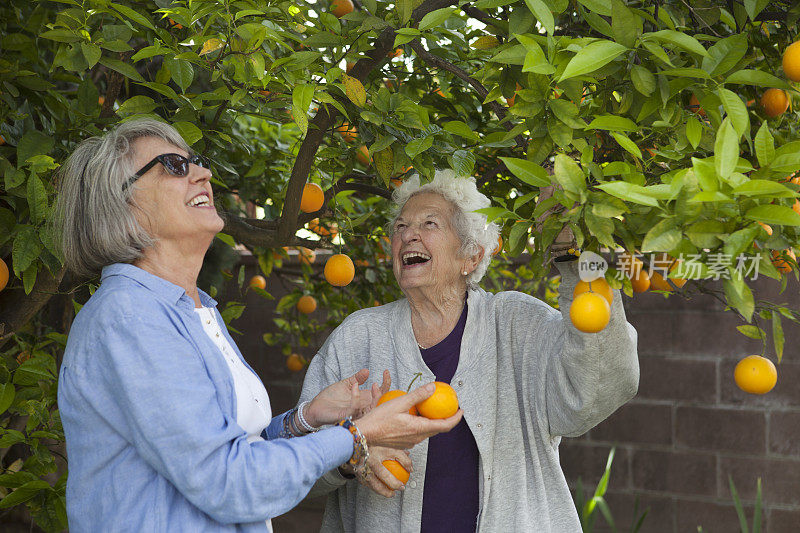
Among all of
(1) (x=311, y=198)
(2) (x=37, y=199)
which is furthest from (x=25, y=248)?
(1) (x=311, y=198)

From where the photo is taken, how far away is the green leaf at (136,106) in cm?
175

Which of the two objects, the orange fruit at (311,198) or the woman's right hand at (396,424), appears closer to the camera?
the woman's right hand at (396,424)

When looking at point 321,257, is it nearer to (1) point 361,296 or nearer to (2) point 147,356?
(1) point 361,296

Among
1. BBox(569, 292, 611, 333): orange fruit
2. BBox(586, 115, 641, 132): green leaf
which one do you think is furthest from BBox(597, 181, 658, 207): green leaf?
BBox(569, 292, 611, 333): orange fruit

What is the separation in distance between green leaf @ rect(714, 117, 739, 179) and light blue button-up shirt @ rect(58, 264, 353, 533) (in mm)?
763

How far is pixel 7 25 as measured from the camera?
2432mm

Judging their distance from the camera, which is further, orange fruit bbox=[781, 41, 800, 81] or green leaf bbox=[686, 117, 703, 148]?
orange fruit bbox=[781, 41, 800, 81]

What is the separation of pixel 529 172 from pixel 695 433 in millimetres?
2679

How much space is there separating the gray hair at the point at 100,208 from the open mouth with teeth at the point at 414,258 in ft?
2.54

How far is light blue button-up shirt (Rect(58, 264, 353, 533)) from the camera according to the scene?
1146 mm

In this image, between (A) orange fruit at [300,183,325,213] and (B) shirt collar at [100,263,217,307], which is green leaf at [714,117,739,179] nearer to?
(B) shirt collar at [100,263,217,307]

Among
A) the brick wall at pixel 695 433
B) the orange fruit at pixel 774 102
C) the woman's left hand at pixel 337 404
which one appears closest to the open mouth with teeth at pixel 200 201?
the woman's left hand at pixel 337 404

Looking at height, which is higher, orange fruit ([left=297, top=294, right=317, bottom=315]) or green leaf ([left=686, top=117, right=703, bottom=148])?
green leaf ([left=686, top=117, right=703, bottom=148])

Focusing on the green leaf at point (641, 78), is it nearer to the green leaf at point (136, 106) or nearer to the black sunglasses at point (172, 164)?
the black sunglasses at point (172, 164)
